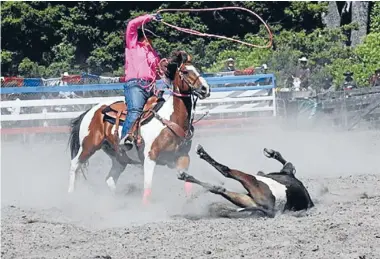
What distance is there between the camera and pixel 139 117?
9.40 metres

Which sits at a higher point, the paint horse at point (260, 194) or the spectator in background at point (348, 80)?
the paint horse at point (260, 194)

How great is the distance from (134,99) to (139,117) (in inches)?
9.9

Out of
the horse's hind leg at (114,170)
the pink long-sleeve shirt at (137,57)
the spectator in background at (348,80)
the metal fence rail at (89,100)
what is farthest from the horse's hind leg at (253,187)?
the spectator in background at (348,80)

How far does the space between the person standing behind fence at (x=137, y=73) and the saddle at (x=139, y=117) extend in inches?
2.5

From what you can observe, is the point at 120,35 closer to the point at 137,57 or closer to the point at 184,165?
the point at 137,57

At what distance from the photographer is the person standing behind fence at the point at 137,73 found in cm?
941

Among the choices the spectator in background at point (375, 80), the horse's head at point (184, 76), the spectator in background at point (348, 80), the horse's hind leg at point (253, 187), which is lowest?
the spectator in background at point (348, 80)

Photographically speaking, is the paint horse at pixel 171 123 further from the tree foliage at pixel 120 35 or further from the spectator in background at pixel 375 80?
the tree foliage at pixel 120 35

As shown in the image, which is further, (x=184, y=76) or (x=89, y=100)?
(x=89, y=100)

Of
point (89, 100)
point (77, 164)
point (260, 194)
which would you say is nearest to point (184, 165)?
point (260, 194)

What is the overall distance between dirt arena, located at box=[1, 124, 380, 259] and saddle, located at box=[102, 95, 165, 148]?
818 mm

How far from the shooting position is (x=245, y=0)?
28.7 metres

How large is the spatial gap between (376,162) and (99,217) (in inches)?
228

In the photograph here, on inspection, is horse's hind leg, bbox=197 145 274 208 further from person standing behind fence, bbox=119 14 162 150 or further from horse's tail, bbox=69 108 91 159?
horse's tail, bbox=69 108 91 159
